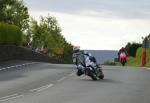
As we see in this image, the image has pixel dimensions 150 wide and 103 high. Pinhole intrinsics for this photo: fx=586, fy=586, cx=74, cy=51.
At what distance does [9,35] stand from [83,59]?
19630mm

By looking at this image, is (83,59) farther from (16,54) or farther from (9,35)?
(16,54)

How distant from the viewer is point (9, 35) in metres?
45.6

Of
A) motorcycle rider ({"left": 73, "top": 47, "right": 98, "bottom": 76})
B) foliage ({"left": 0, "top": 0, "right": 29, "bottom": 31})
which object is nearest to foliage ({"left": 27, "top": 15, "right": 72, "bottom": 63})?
foliage ({"left": 0, "top": 0, "right": 29, "bottom": 31})

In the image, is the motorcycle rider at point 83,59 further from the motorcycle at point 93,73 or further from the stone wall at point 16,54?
the stone wall at point 16,54

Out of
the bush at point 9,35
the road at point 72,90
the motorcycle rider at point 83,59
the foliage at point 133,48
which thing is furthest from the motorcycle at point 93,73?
the foliage at point 133,48

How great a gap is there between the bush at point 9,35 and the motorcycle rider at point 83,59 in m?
17.1

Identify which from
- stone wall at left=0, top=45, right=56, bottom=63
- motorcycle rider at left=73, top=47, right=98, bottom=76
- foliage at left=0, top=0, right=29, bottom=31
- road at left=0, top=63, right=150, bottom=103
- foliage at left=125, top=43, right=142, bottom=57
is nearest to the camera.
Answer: road at left=0, top=63, right=150, bottom=103

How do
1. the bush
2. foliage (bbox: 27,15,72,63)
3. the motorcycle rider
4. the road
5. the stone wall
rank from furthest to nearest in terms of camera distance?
1. foliage (bbox: 27,15,72,63)
2. the bush
3. the stone wall
4. the motorcycle rider
5. the road

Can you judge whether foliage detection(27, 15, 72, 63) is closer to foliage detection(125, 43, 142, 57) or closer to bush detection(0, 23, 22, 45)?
foliage detection(125, 43, 142, 57)

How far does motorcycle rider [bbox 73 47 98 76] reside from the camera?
26234mm

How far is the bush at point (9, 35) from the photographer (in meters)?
44.0

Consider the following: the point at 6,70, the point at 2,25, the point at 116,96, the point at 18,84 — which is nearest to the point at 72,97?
the point at 116,96

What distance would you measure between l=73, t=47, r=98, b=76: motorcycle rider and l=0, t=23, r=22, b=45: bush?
1705 centimetres

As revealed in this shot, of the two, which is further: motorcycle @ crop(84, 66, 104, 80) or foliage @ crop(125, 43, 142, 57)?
foliage @ crop(125, 43, 142, 57)
